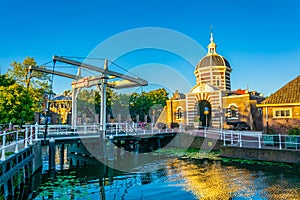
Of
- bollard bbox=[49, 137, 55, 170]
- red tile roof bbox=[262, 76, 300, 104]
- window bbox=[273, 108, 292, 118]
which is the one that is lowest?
bollard bbox=[49, 137, 55, 170]

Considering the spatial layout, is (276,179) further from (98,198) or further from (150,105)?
(150,105)

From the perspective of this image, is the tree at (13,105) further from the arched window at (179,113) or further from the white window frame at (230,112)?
the white window frame at (230,112)

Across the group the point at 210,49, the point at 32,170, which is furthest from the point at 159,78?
the point at 32,170

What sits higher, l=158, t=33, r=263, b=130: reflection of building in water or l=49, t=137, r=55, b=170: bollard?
l=158, t=33, r=263, b=130: reflection of building in water

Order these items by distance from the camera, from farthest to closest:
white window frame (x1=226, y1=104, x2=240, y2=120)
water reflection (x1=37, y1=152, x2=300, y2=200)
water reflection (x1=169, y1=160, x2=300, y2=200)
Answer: white window frame (x1=226, y1=104, x2=240, y2=120) → water reflection (x1=37, y1=152, x2=300, y2=200) → water reflection (x1=169, y1=160, x2=300, y2=200)

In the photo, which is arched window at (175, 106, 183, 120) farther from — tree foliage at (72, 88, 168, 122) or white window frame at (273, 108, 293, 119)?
white window frame at (273, 108, 293, 119)

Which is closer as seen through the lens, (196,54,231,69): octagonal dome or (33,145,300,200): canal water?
(33,145,300,200): canal water

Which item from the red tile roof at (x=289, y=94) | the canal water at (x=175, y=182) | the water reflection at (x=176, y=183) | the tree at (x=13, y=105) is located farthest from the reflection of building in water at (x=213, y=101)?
the tree at (x=13, y=105)

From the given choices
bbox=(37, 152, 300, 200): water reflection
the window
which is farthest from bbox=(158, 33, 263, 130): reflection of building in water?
bbox=(37, 152, 300, 200): water reflection

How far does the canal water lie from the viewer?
837cm

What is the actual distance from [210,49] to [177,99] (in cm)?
974

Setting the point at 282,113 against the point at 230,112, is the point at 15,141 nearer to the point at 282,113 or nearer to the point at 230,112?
the point at 282,113

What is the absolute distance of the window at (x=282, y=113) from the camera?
679 inches

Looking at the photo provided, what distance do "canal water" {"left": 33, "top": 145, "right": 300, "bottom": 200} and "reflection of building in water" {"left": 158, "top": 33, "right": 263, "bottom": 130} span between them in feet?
41.0
